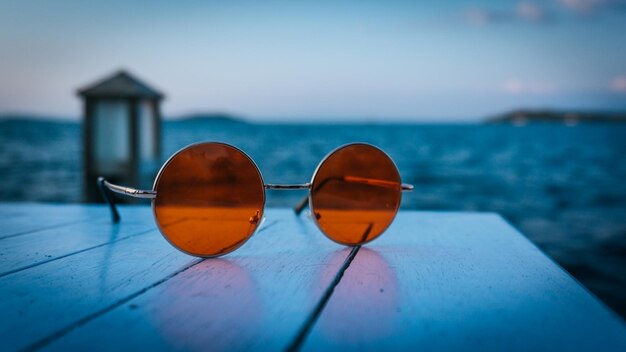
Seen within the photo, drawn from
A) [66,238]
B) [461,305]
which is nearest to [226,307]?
[461,305]

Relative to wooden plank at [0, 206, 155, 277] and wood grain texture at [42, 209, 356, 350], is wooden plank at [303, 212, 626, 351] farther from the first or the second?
wooden plank at [0, 206, 155, 277]

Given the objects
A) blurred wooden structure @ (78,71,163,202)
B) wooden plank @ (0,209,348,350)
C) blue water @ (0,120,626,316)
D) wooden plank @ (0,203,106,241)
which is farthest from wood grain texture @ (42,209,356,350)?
blue water @ (0,120,626,316)

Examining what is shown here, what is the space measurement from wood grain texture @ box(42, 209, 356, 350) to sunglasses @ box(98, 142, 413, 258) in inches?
2.5

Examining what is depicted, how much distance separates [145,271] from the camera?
0.92 meters

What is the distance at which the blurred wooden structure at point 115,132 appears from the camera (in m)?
3.45

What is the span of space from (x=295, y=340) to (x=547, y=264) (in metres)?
0.64

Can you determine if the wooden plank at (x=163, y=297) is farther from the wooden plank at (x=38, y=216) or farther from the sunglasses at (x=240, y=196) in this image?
the wooden plank at (x=38, y=216)

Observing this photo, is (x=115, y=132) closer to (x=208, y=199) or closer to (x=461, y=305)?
(x=208, y=199)

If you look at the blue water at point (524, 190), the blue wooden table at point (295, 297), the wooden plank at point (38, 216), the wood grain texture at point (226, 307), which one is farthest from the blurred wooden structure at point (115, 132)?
the blue water at point (524, 190)

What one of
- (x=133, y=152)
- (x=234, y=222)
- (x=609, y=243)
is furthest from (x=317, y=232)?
(x=609, y=243)

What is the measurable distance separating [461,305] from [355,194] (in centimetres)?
49

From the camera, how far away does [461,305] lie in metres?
0.74

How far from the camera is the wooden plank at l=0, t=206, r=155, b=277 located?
3.38 feet

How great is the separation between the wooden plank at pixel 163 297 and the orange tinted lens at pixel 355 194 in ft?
0.20
